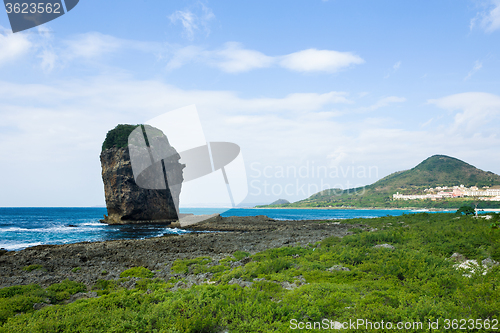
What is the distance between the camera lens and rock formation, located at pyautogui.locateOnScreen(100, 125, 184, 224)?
203 ft

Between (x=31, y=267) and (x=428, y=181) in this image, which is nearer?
(x=31, y=267)

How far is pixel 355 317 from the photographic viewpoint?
5.89 metres

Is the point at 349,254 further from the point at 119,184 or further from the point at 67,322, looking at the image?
the point at 119,184

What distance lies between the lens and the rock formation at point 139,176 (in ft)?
203

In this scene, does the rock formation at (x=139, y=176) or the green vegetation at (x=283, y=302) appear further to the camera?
the rock formation at (x=139, y=176)

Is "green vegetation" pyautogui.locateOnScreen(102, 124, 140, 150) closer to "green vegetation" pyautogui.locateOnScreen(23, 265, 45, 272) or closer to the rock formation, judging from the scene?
the rock formation

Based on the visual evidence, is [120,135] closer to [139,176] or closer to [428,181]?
[139,176]

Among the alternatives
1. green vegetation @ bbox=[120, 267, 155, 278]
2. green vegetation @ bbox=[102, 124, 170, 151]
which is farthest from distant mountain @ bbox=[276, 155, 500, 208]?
green vegetation @ bbox=[120, 267, 155, 278]

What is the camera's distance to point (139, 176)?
6681cm

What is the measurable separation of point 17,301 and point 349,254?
12461mm

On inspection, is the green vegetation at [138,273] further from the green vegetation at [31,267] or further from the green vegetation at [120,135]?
the green vegetation at [120,135]

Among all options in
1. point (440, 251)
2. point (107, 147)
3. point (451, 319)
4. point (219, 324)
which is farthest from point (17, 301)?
point (107, 147)

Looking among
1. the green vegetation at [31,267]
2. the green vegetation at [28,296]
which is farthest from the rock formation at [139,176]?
the green vegetation at [28,296]

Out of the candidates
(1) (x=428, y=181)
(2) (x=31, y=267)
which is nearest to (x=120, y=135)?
(2) (x=31, y=267)
